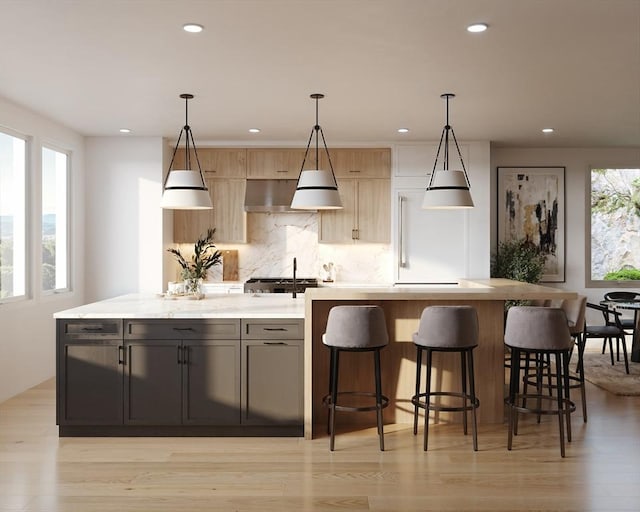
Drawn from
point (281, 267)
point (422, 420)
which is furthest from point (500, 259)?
point (422, 420)

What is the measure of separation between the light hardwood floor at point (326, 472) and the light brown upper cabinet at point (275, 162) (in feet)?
13.0

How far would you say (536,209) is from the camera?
8.80m

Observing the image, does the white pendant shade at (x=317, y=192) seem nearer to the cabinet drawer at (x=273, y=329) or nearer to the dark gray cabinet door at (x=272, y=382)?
the cabinet drawer at (x=273, y=329)

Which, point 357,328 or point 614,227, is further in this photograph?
point 614,227

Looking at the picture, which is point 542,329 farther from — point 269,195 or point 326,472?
point 269,195

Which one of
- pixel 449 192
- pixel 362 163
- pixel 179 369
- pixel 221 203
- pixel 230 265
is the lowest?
pixel 179 369

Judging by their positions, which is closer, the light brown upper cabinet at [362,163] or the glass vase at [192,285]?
the glass vase at [192,285]

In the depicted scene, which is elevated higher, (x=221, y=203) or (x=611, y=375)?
(x=221, y=203)

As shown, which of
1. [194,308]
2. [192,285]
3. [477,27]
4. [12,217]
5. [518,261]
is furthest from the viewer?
[518,261]

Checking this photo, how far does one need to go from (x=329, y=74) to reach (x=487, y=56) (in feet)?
3.69

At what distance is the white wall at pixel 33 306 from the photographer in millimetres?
5871

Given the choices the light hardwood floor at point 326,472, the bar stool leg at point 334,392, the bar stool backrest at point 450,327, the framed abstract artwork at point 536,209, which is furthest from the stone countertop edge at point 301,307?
the framed abstract artwork at point 536,209

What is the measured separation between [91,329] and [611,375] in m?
5.08

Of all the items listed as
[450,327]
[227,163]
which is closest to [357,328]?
[450,327]
